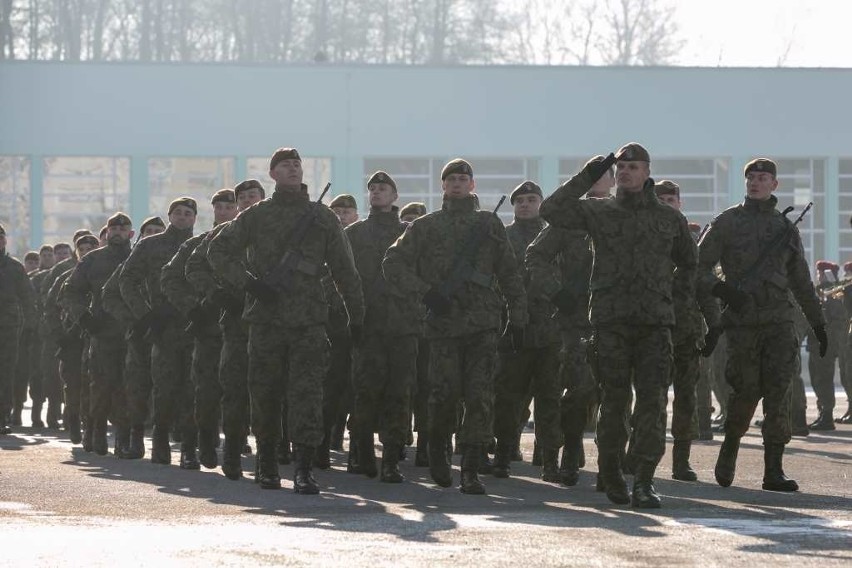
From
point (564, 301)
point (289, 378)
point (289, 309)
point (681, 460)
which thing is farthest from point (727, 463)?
point (289, 309)

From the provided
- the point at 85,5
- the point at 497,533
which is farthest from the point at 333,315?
the point at 85,5

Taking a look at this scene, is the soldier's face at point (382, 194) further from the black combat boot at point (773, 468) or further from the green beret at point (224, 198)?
the black combat boot at point (773, 468)

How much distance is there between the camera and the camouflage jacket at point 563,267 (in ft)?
41.8

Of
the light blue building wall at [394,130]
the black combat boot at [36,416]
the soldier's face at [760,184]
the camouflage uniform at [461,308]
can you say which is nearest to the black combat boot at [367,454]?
the camouflage uniform at [461,308]

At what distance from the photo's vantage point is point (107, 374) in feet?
53.5

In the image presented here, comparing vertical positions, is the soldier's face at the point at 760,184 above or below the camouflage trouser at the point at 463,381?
above

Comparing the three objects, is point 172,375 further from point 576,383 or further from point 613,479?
point 613,479

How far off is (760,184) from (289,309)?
3001 millimetres

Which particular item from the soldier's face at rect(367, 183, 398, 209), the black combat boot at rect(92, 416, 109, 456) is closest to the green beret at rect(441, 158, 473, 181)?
the soldier's face at rect(367, 183, 398, 209)

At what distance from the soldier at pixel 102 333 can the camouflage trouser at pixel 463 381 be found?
14.4ft

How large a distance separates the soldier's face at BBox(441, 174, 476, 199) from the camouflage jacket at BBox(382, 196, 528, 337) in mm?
41

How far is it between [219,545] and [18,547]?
0.89 metres

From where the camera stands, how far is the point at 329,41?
76500 millimetres

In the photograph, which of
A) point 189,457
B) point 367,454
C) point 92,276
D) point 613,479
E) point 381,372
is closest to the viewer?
point 613,479
